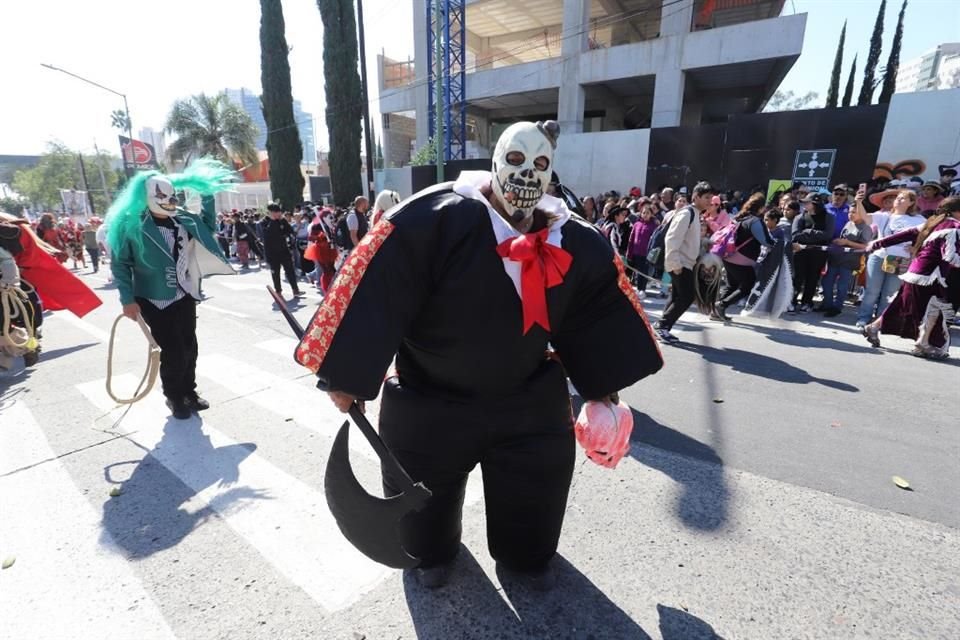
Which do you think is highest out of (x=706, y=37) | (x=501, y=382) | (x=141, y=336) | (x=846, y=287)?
(x=706, y=37)

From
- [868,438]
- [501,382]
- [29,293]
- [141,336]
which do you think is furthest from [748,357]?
[29,293]

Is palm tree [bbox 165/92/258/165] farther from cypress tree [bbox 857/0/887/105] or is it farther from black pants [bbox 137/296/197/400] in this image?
cypress tree [bbox 857/0/887/105]

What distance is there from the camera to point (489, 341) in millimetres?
Result: 1671

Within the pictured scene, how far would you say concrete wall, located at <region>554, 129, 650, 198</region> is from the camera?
1512 cm

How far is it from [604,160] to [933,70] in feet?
336

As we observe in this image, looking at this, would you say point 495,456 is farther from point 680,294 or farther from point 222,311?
point 222,311

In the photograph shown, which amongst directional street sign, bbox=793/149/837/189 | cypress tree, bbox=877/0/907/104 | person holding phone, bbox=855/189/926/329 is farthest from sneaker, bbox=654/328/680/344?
cypress tree, bbox=877/0/907/104

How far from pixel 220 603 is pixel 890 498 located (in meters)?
3.45

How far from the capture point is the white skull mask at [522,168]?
1.70 m

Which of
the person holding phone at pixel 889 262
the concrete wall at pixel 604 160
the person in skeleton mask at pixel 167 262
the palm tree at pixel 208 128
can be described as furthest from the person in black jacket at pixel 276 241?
the palm tree at pixel 208 128

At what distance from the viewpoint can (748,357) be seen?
5.26m

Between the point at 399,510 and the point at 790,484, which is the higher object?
the point at 399,510

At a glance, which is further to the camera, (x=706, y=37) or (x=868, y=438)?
(x=706, y=37)

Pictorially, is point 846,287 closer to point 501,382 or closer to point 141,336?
point 501,382
